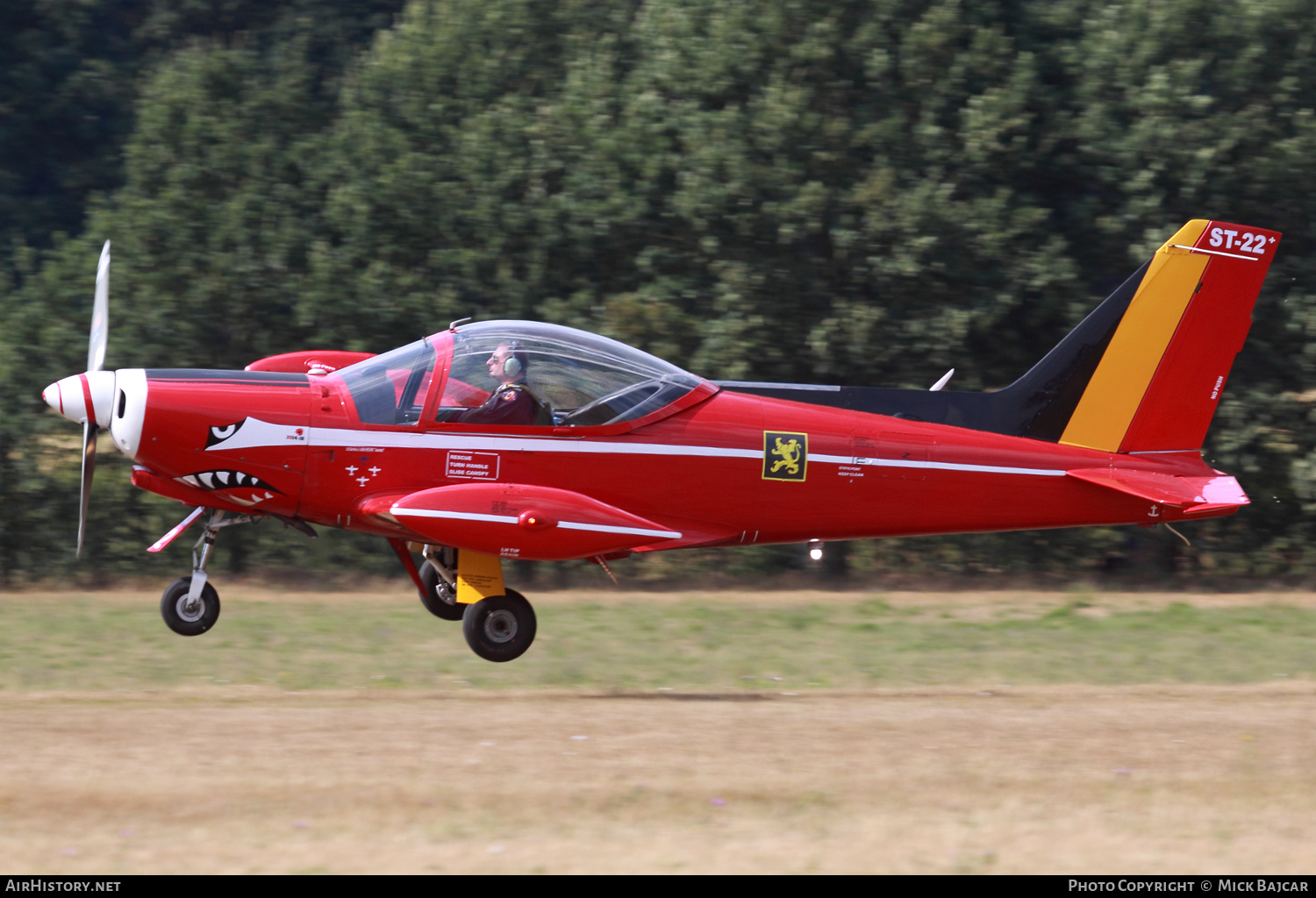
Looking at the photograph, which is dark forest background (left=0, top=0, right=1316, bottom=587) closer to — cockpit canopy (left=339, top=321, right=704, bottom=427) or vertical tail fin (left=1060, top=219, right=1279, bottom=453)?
vertical tail fin (left=1060, top=219, right=1279, bottom=453)

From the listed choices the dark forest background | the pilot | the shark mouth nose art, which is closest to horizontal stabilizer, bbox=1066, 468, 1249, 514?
the pilot

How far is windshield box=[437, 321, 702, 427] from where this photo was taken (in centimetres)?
1049

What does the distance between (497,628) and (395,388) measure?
6.88ft

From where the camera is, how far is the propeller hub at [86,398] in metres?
10.2

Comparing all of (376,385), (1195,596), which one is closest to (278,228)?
(376,385)

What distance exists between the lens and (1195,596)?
17.7 meters

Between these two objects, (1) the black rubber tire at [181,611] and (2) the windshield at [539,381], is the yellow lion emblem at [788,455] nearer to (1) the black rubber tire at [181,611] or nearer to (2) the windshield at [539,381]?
(2) the windshield at [539,381]

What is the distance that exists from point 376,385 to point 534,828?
4273 mm

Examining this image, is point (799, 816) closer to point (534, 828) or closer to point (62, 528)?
point (534, 828)

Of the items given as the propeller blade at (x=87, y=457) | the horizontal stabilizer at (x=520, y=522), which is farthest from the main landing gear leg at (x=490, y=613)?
the propeller blade at (x=87, y=457)

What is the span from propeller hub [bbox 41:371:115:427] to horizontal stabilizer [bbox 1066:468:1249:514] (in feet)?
25.6

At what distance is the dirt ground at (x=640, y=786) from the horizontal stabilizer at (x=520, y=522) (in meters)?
1.30

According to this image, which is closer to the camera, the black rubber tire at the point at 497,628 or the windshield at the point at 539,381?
the windshield at the point at 539,381

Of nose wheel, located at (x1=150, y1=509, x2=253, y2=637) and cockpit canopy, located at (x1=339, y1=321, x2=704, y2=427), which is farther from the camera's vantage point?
nose wheel, located at (x1=150, y1=509, x2=253, y2=637)
